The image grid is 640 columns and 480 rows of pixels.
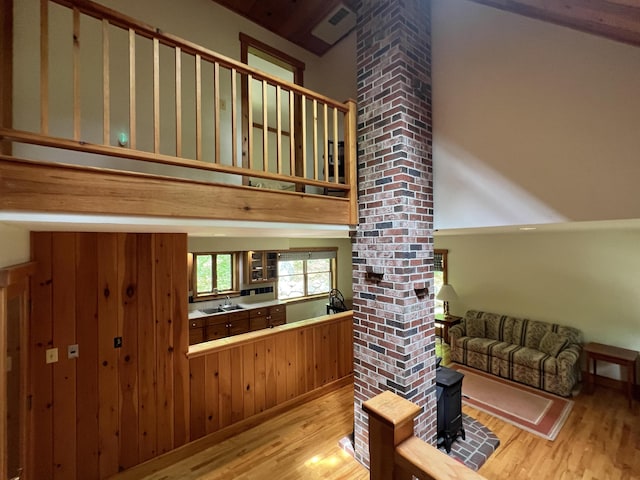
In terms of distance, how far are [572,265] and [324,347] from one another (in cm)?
397

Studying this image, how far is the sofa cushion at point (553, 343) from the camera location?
4.09m

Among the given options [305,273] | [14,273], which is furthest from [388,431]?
[305,273]

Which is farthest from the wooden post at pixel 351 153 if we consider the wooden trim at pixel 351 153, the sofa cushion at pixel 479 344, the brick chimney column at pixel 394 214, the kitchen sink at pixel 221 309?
the kitchen sink at pixel 221 309

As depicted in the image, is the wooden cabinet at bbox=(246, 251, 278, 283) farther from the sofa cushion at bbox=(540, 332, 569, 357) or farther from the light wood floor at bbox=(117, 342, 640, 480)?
the sofa cushion at bbox=(540, 332, 569, 357)

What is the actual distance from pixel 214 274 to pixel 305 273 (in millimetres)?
2240

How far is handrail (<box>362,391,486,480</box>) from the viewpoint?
0.83 m

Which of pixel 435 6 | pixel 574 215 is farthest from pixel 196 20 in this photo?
pixel 574 215

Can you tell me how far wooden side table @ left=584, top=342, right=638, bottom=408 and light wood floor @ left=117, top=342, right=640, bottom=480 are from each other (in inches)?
15.8

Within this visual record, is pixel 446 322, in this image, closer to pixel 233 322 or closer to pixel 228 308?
pixel 233 322

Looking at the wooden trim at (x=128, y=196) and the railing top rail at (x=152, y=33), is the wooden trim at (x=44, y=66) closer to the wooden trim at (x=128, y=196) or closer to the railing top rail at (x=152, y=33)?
the railing top rail at (x=152, y=33)

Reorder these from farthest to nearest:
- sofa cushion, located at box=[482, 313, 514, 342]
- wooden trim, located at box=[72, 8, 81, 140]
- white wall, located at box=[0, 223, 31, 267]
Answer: sofa cushion, located at box=[482, 313, 514, 342]
white wall, located at box=[0, 223, 31, 267]
wooden trim, located at box=[72, 8, 81, 140]

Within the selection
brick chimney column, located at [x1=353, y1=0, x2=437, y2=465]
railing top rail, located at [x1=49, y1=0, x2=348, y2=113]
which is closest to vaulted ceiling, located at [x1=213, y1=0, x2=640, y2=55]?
brick chimney column, located at [x1=353, y1=0, x2=437, y2=465]

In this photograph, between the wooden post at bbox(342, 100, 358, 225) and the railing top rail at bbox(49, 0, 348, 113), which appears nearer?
the railing top rail at bbox(49, 0, 348, 113)

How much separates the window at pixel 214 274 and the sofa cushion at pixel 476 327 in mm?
4552
